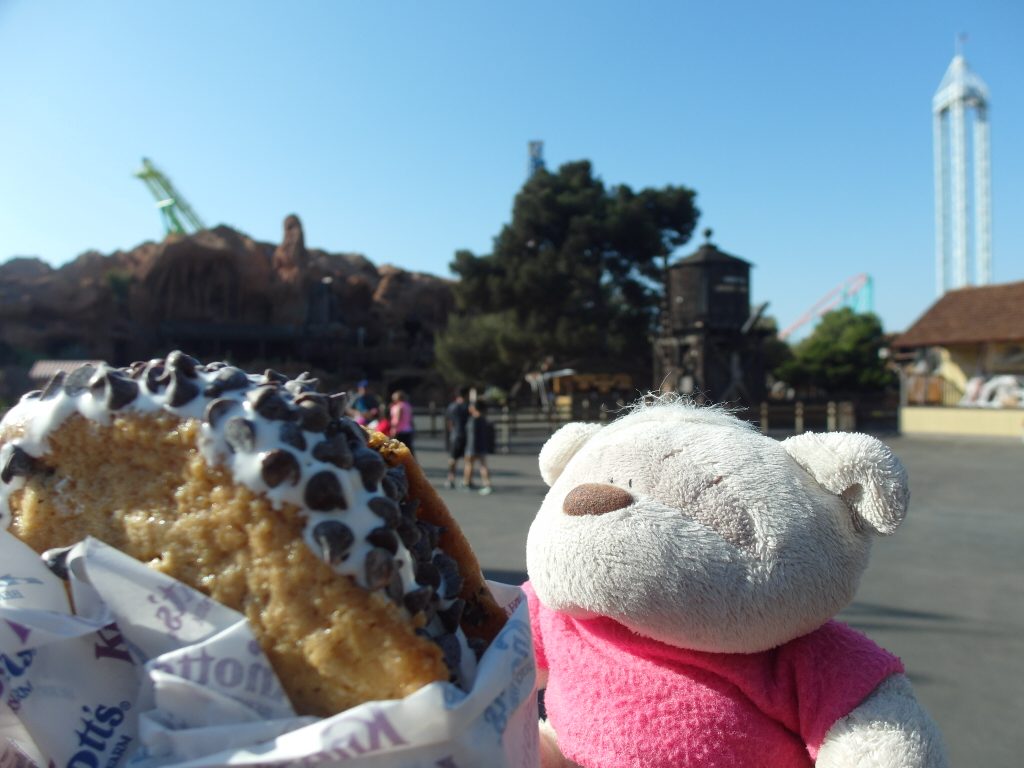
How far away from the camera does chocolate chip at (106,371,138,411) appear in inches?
33.4

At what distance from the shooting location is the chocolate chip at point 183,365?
0.85 m

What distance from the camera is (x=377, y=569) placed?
76cm

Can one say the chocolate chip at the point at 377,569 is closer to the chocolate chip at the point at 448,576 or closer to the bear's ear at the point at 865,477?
the chocolate chip at the point at 448,576

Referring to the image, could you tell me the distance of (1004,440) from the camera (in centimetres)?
1905

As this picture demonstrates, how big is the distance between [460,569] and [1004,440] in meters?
22.4

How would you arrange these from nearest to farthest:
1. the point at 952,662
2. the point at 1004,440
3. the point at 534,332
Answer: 1. the point at 952,662
2. the point at 1004,440
3. the point at 534,332

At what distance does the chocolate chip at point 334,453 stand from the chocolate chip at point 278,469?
3cm

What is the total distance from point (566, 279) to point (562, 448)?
88.7 ft

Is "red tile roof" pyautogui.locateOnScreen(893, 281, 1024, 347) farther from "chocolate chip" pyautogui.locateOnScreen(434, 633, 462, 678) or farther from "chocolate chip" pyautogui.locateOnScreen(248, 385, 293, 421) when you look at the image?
"chocolate chip" pyautogui.locateOnScreen(248, 385, 293, 421)

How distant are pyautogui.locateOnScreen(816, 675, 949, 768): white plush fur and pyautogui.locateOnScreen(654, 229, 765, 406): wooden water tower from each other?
20328 mm

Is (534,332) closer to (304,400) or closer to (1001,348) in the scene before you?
(1001,348)

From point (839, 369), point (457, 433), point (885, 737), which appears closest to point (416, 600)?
point (885, 737)

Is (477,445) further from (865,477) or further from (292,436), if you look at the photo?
(292,436)

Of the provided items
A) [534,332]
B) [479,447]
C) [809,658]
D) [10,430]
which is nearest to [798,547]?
[809,658]
